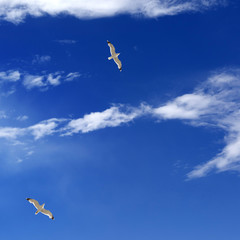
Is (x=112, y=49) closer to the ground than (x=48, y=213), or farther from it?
farther from it

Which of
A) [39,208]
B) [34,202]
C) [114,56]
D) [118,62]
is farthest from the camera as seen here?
[118,62]

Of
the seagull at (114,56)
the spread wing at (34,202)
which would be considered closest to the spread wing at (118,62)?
the seagull at (114,56)

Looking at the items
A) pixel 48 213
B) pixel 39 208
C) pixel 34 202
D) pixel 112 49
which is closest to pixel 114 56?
pixel 112 49

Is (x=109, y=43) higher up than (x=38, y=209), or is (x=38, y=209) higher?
(x=109, y=43)

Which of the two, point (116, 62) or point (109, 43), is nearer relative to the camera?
point (109, 43)

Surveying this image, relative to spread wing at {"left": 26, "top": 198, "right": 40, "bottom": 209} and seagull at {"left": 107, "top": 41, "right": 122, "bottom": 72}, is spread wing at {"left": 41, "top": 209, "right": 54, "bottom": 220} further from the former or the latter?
seagull at {"left": 107, "top": 41, "right": 122, "bottom": 72}

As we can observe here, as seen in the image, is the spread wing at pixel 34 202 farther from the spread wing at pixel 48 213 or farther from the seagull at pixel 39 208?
the spread wing at pixel 48 213

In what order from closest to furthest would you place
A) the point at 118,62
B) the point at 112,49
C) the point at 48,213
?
the point at 112,49
the point at 48,213
the point at 118,62

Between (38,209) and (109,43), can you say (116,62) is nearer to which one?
(109,43)

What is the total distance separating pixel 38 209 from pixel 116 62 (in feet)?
139

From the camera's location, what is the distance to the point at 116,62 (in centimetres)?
11588

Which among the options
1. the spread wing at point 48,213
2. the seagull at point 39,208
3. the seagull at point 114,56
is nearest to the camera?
the seagull at point 39,208

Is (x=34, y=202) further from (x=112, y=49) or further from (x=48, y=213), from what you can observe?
(x=112, y=49)

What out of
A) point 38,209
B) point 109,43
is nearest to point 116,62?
point 109,43
